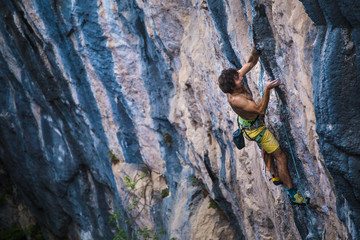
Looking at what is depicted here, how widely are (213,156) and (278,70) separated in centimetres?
280

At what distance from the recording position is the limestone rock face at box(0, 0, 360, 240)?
3.18 meters

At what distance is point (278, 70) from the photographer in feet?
12.7

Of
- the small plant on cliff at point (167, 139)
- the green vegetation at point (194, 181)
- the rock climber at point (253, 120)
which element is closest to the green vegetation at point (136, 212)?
the green vegetation at point (194, 181)

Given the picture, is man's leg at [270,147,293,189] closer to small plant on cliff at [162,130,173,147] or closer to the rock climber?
the rock climber

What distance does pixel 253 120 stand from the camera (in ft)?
14.3

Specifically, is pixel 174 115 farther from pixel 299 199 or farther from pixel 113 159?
pixel 299 199

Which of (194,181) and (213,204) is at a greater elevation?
(194,181)

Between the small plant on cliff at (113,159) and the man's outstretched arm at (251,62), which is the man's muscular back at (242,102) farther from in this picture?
the small plant on cliff at (113,159)

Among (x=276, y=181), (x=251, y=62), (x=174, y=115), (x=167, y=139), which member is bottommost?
(x=276, y=181)

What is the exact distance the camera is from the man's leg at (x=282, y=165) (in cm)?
436

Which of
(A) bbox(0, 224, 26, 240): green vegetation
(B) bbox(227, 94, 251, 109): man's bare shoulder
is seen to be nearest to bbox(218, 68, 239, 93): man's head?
(B) bbox(227, 94, 251, 109): man's bare shoulder

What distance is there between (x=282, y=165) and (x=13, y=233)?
40.3ft

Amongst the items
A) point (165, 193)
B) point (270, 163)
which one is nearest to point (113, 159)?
point (165, 193)

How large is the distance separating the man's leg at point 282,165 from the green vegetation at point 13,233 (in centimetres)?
1214
